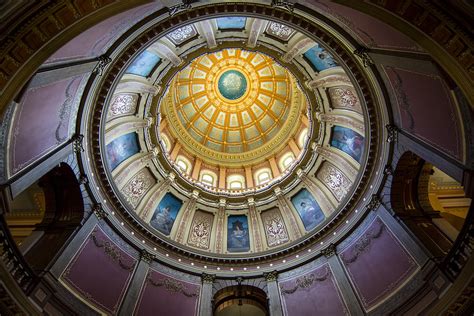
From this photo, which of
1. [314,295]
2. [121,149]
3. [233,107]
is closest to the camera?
[314,295]

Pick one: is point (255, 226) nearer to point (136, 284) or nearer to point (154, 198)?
point (154, 198)

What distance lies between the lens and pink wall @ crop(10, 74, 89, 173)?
11.2 meters

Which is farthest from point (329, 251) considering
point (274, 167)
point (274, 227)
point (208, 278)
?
point (274, 167)

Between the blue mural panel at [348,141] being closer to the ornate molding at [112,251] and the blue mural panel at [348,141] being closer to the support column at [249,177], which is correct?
the support column at [249,177]

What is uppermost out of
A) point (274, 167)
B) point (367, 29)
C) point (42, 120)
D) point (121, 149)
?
point (274, 167)

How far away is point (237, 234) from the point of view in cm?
2344

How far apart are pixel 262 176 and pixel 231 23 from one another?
43.7 ft

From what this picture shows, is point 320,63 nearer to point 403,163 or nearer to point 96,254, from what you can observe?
point 403,163

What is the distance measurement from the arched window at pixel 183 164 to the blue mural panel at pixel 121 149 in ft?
17.0

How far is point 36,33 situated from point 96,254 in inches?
416

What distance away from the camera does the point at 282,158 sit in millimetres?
27578

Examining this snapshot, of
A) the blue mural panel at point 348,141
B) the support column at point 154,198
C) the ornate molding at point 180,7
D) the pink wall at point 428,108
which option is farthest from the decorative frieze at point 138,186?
the pink wall at point 428,108

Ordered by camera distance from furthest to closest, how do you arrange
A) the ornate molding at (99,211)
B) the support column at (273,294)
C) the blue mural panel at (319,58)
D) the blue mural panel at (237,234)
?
1. the blue mural panel at (237,234)
2. the blue mural panel at (319,58)
3. the support column at (273,294)
4. the ornate molding at (99,211)

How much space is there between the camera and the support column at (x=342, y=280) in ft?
49.8
